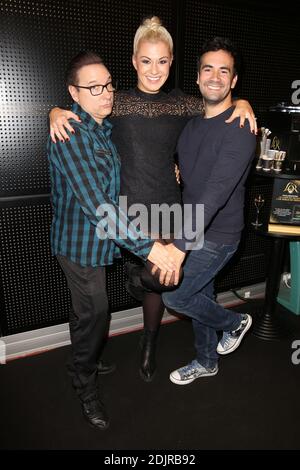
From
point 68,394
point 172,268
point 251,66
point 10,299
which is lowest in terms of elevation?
point 68,394

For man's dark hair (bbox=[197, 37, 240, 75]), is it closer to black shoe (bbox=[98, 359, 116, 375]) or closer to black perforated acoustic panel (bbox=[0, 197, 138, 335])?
black perforated acoustic panel (bbox=[0, 197, 138, 335])

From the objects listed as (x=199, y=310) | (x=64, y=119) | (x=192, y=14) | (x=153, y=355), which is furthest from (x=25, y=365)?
(x=192, y=14)

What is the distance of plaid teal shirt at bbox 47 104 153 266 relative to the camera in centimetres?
174

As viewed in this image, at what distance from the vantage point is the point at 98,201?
5.71ft

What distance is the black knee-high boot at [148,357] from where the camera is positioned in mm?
2520

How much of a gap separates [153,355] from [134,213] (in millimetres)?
1062

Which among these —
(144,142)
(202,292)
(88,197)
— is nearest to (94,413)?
(202,292)

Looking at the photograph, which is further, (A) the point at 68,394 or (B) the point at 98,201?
(A) the point at 68,394

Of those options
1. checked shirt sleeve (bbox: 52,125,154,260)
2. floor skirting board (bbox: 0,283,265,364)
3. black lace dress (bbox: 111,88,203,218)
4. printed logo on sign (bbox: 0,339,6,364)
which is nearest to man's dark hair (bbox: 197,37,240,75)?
black lace dress (bbox: 111,88,203,218)

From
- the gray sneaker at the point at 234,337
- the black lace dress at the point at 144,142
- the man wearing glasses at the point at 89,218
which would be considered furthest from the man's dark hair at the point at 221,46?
the gray sneaker at the point at 234,337

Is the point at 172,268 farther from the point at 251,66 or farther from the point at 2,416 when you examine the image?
the point at 251,66

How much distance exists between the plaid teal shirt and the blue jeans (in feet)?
1.47

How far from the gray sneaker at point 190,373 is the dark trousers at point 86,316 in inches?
24.4

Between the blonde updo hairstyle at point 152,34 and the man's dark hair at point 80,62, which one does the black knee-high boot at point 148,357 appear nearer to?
the man's dark hair at point 80,62
